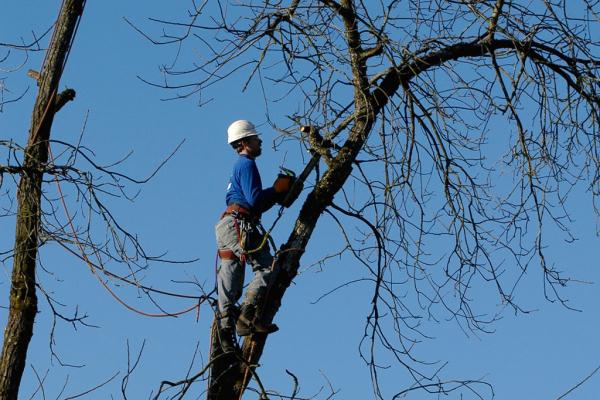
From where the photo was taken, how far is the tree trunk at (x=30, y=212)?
6.79 metres

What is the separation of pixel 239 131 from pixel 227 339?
1.41 meters

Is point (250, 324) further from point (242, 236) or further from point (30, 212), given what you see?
point (30, 212)

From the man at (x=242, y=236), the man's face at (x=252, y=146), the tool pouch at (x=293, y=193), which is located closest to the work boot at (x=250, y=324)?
the man at (x=242, y=236)

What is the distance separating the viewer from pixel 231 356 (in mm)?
6859

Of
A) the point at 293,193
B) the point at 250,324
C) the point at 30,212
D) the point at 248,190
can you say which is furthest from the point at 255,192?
the point at 30,212

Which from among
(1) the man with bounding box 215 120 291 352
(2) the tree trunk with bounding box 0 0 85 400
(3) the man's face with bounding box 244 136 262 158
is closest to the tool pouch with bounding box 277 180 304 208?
(1) the man with bounding box 215 120 291 352

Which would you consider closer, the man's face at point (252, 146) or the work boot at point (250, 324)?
the work boot at point (250, 324)

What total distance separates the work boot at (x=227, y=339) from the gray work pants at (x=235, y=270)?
3 centimetres

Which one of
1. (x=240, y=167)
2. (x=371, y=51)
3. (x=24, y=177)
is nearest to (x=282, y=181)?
(x=240, y=167)

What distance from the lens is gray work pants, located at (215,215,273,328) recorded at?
698cm

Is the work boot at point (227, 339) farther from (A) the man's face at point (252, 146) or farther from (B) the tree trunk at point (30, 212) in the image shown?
(A) the man's face at point (252, 146)

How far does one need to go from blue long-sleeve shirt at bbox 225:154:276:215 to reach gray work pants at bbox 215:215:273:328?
121mm

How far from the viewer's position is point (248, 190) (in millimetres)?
7355

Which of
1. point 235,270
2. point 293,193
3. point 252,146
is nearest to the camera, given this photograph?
point 293,193
